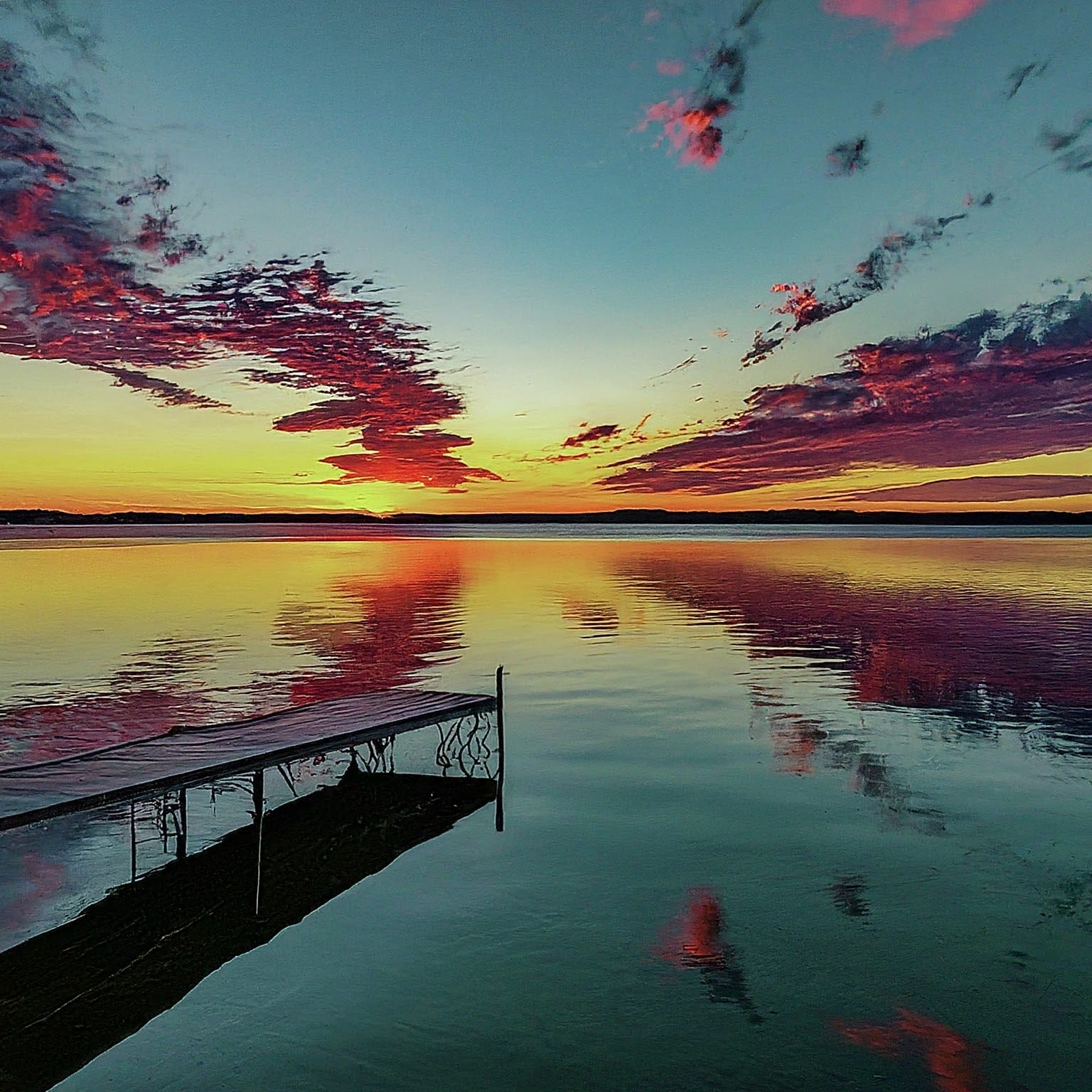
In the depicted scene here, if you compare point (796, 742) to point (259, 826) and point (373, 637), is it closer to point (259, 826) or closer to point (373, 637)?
point (259, 826)

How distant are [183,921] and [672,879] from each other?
7.33m

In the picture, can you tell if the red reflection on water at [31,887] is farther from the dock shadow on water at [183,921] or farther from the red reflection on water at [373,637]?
the red reflection on water at [373,637]

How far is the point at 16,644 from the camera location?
126 feet

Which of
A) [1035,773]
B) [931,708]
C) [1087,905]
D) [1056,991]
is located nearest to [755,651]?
[931,708]

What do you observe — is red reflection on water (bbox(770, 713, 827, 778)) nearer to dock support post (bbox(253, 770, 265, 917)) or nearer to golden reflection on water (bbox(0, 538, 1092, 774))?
golden reflection on water (bbox(0, 538, 1092, 774))

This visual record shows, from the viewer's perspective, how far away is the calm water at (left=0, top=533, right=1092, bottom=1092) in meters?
9.88

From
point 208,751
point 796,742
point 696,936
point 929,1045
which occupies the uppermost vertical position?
point 208,751

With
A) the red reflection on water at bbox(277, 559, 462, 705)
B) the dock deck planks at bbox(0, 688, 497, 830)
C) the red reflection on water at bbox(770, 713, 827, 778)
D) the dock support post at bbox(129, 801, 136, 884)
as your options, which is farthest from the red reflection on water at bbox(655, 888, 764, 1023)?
the red reflection on water at bbox(277, 559, 462, 705)

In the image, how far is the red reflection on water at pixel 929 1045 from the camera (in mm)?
9287

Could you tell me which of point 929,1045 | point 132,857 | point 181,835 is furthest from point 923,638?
point 132,857

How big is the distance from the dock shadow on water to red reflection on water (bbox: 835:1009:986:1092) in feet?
25.9

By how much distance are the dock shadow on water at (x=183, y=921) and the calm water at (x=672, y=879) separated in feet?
1.35

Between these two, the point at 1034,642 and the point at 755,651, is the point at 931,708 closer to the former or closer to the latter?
the point at 755,651

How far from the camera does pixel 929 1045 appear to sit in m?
9.88
